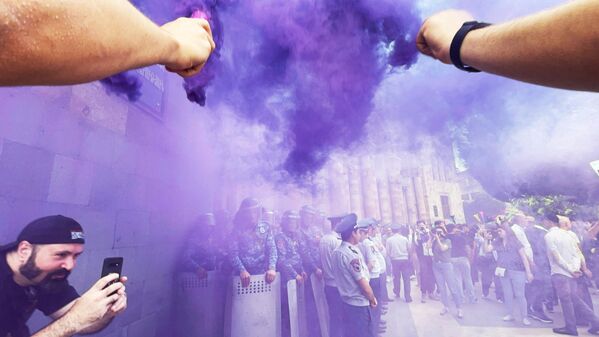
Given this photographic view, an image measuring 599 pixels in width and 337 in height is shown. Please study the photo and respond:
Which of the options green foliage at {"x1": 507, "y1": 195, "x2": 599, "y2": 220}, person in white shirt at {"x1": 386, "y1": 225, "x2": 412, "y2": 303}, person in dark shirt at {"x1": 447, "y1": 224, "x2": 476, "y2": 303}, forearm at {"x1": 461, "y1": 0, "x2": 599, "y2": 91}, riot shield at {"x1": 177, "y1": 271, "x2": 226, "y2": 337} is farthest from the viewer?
green foliage at {"x1": 507, "y1": 195, "x2": 599, "y2": 220}

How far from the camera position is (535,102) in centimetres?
741

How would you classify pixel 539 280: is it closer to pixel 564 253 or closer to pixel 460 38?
pixel 564 253

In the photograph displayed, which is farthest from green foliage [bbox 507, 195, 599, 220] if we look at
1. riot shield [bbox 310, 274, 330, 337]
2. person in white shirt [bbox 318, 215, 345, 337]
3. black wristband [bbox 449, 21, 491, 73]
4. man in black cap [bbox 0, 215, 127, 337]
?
man in black cap [bbox 0, 215, 127, 337]

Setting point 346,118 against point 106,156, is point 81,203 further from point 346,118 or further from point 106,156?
point 346,118

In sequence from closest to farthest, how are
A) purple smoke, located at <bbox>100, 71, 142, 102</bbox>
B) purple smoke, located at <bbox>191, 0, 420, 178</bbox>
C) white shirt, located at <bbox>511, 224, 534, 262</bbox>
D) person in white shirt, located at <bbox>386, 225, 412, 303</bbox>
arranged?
purple smoke, located at <bbox>100, 71, 142, 102</bbox> < purple smoke, located at <bbox>191, 0, 420, 178</bbox> < white shirt, located at <bbox>511, 224, 534, 262</bbox> < person in white shirt, located at <bbox>386, 225, 412, 303</bbox>

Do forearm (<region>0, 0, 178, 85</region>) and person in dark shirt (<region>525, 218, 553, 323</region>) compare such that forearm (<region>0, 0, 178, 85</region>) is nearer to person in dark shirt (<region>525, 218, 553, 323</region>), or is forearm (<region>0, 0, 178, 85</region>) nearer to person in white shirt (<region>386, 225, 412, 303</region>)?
person in white shirt (<region>386, 225, 412, 303</region>)

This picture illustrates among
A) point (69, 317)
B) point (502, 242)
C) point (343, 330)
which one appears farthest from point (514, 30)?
point (502, 242)

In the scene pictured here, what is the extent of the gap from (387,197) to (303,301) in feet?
26.7

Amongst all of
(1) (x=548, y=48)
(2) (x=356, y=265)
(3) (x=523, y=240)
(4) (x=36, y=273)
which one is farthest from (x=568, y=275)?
(4) (x=36, y=273)

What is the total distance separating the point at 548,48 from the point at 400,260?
7.81 m

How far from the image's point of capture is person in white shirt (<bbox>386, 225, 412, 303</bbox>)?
7418 mm

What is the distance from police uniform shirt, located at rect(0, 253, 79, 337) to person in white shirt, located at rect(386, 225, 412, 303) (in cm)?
715

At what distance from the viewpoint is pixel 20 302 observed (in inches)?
107

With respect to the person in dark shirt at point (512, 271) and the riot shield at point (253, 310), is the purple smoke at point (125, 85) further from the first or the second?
the person in dark shirt at point (512, 271)
